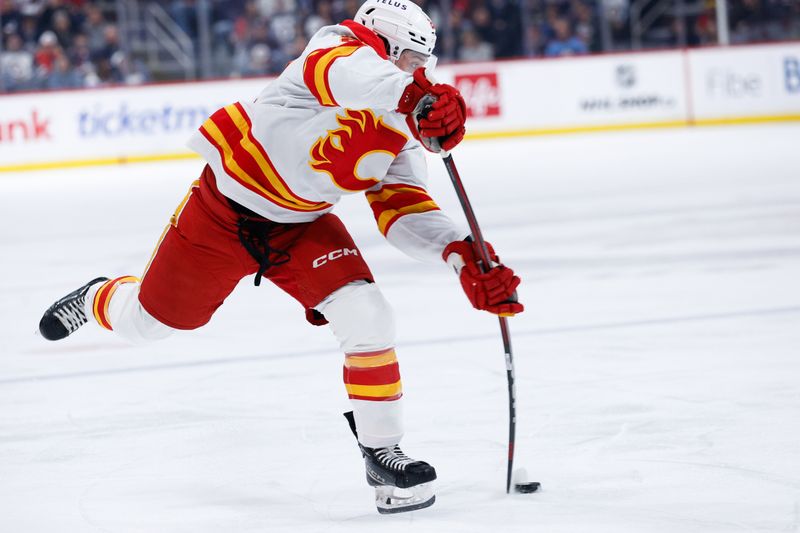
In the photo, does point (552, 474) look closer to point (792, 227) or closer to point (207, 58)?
point (792, 227)

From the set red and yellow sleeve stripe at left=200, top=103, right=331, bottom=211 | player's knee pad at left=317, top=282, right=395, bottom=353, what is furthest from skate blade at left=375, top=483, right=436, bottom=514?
red and yellow sleeve stripe at left=200, top=103, right=331, bottom=211

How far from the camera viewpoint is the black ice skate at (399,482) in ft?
8.32

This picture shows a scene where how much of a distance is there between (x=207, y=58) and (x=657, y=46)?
4.93 meters

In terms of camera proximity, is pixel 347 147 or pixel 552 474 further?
pixel 552 474

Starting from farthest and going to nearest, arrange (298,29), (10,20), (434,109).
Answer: (298,29) < (10,20) < (434,109)

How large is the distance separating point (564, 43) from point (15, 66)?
18.9ft

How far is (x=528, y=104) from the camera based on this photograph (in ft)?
43.4

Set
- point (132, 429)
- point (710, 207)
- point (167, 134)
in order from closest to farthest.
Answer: point (132, 429)
point (710, 207)
point (167, 134)

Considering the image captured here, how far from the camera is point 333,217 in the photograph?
2.89m

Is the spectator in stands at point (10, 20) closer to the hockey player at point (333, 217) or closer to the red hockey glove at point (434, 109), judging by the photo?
the hockey player at point (333, 217)

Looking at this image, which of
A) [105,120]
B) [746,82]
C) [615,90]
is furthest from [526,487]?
[746,82]

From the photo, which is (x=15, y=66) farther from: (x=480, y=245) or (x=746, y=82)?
(x=480, y=245)

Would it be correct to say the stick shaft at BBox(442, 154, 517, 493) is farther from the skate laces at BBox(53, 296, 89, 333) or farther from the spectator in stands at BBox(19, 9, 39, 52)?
the spectator in stands at BBox(19, 9, 39, 52)

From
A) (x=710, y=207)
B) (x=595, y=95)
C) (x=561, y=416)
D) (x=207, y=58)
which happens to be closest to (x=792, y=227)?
(x=710, y=207)
